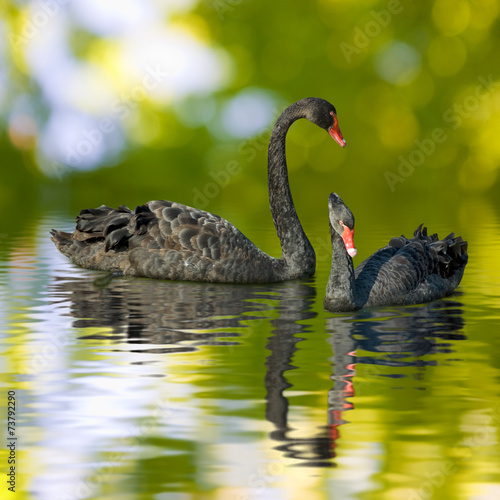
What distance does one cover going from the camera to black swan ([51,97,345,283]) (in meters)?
9.61

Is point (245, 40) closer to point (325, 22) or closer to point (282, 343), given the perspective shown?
point (325, 22)

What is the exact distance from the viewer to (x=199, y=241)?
31.4 feet

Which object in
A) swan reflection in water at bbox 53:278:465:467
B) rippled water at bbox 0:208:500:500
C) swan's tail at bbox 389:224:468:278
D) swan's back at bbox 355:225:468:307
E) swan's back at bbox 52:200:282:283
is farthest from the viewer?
swan's back at bbox 52:200:282:283

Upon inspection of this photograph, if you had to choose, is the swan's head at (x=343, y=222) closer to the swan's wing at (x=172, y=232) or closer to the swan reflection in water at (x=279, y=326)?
the swan reflection in water at (x=279, y=326)

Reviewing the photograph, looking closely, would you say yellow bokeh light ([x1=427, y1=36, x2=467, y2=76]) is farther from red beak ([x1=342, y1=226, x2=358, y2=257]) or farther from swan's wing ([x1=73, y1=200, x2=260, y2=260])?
red beak ([x1=342, y1=226, x2=358, y2=257])

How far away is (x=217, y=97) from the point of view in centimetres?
2538

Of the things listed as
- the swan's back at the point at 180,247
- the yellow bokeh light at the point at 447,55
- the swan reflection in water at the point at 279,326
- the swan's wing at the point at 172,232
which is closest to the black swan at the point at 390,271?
the swan reflection in water at the point at 279,326

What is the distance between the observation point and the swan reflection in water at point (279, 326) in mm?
5566

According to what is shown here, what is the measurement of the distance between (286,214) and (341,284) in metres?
2.16

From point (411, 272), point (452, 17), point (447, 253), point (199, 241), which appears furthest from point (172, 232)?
point (452, 17)

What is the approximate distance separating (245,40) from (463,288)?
17051 millimetres

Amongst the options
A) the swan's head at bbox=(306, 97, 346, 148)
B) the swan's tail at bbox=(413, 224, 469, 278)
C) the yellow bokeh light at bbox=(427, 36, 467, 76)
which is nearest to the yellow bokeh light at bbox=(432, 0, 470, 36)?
the yellow bokeh light at bbox=(427, 36, 467, 76)

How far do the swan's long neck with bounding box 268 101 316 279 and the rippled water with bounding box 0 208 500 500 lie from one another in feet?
1.87

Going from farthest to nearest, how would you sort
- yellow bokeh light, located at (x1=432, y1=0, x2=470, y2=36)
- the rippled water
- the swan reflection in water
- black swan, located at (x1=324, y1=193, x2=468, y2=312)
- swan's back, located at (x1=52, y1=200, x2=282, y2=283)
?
yellow bokeh light, located at (x1=432, y1=0, x2=470, y2=36)
swan's back, located at (x1=52, y1=200, x2=282, y2=283)
black swan, located at (x1=324, y1=193, x2=468, y2=312)
the swan reflection in water
the rippled water
